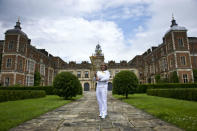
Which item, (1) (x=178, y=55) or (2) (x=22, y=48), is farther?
(1) (x=178, y=55)

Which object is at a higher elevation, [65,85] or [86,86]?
[65,85]

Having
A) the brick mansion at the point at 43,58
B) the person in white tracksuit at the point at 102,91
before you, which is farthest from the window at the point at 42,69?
the person in white tracksuit at the point at 102,91

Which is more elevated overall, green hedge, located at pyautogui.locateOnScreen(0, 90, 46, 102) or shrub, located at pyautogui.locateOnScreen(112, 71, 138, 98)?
shrub, located at pyautogui.locateOnScreen(112, 71, 138, 98)

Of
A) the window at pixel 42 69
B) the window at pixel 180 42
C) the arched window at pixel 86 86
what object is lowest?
the arched window at pixel 86 86

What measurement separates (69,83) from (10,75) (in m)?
16.9

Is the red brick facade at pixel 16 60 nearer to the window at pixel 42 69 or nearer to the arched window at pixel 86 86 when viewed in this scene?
the window at pixel 42 69

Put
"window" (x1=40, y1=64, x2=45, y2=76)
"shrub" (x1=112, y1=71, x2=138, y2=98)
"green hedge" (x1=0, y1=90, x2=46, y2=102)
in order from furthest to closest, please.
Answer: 1. "window" (x1=40, y1=64, x2=45, y2=76)
2. "shrub" (x1=112, y1=71, x2=138, y2=98)
3. "green hedge" (x1=0, y1=90, x2=46, y2=102)

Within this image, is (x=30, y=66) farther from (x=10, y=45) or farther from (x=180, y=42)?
(x=180, y=42)

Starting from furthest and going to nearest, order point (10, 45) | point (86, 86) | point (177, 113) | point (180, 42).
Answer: point (86, 86)
point (180, 42)
point (10, 45)
point (177, 113)

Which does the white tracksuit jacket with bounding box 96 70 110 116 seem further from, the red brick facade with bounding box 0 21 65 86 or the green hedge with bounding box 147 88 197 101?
the red brick facade with bounding box 0 21 65 86

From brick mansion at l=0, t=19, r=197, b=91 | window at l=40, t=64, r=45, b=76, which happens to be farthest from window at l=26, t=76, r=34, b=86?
window at l=40, t=64, r=45, b=76

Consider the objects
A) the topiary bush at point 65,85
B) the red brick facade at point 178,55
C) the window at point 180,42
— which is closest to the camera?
the topiary bush at point 65,85

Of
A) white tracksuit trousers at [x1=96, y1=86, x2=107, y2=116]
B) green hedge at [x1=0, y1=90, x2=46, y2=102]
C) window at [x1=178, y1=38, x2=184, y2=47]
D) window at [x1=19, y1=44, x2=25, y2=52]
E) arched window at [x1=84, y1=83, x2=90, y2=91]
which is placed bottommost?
arched window at [x1=84, y1=83, x2=90, y2=91]

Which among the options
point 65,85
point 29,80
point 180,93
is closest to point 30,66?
point 29,80
